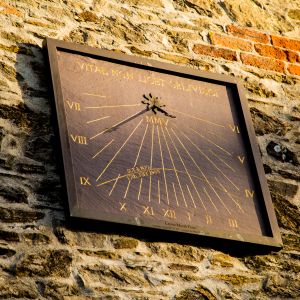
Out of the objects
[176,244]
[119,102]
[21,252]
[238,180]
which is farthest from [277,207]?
[21,252]

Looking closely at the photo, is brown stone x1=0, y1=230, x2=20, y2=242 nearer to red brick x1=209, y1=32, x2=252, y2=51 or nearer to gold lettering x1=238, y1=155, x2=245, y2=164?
gold lettering x1=238, y1=155, x2=245, y2=164

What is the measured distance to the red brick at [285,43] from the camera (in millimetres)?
5918

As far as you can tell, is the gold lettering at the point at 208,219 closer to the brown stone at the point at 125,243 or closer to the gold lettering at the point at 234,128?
the brown stone at the point at 125,243

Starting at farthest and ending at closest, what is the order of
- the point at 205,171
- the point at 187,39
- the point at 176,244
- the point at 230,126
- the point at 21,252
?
the point at 187,39 → the point at 230,126 → the point at 205,171 → the point at 176,244 → the point at 21,252

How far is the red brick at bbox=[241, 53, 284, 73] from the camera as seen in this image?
225 inches

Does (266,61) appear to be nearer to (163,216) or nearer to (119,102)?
(119,102)

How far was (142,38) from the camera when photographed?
554 cm

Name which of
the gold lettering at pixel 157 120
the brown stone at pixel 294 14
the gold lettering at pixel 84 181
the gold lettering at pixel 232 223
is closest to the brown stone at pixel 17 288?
the gold lettering at pixel 84 181

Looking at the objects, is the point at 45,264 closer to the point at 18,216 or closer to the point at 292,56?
the point at 18,216

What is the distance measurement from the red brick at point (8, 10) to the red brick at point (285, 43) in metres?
1.66

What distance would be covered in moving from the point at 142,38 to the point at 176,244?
57.1 inches

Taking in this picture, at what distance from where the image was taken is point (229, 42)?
576 centimetres

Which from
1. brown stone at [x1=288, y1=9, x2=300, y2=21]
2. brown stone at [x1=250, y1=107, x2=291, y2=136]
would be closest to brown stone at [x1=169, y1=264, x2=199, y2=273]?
brown stone at [x1=250, y1=107, x2=291, y2=136]

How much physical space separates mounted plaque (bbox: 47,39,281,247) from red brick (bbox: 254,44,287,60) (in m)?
0.41
